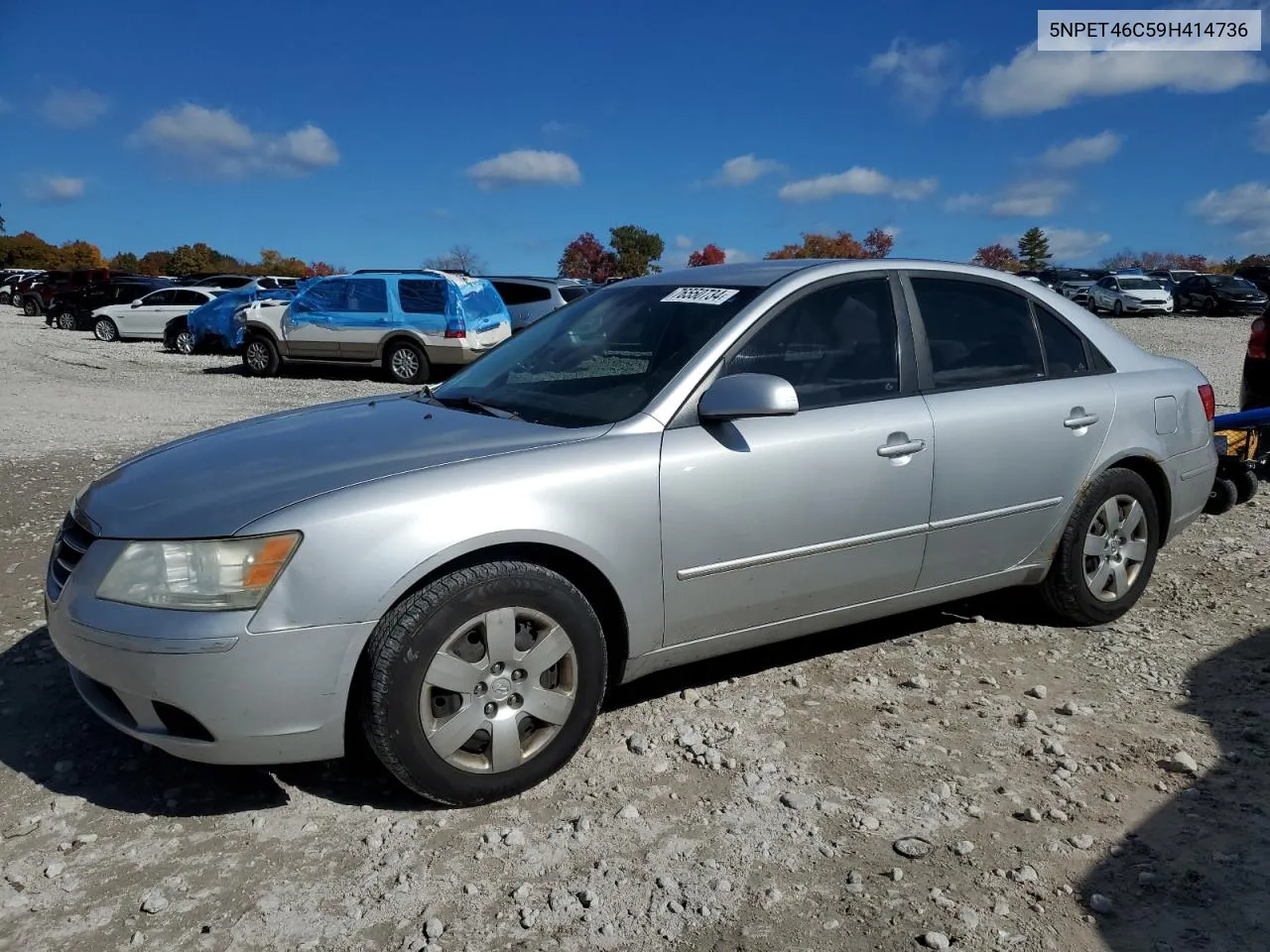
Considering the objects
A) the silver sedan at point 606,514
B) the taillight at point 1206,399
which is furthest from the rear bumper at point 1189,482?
the taillight at point 1206,399

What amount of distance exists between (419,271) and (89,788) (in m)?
13.5

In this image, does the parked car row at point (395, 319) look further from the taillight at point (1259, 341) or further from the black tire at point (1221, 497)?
the black tire at point (1221, 497)

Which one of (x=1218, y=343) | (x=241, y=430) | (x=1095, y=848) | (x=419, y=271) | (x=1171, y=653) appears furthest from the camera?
(x=1218, y=343)

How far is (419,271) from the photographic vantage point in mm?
15867

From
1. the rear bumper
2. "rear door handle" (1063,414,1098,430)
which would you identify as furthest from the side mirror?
the rear bumper

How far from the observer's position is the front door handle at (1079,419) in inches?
161

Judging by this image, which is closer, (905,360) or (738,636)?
(738,636)

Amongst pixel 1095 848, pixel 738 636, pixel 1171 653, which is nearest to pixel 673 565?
pixel 738 636

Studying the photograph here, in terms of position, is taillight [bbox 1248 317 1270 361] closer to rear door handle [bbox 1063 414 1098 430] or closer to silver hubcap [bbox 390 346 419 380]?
rear door handle [bbox 1063 414 1098 430]

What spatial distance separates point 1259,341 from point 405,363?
1185cm

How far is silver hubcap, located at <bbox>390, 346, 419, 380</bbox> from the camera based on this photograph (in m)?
15.8

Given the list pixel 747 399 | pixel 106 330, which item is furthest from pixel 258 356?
pixel 747 399

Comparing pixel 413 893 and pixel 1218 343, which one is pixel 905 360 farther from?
pixel 1218 343

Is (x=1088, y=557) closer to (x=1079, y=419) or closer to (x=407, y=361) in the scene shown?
(x=1079, y=419)
